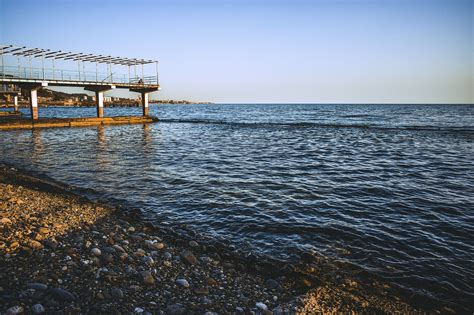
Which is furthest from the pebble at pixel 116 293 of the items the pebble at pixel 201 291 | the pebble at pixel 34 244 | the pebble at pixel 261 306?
the pebble at pixel 34 244

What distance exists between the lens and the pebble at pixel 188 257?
5.99 meters

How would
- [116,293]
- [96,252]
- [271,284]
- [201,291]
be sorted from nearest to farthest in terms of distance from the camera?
[116,293] → [201,291] → [271,284] → [96,252]

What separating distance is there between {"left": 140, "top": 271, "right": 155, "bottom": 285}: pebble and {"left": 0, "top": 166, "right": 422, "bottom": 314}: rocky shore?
0.7 inches

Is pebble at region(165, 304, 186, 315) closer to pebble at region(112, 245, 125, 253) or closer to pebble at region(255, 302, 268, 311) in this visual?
pebble at region(255, 302, 268, 311)

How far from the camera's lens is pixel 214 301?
464 centimetres

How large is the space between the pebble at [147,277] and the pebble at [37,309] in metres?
1.48

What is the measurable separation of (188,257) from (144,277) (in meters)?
1.20

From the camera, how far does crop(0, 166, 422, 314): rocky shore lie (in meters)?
4.33

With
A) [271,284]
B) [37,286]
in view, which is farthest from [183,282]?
[37,286]

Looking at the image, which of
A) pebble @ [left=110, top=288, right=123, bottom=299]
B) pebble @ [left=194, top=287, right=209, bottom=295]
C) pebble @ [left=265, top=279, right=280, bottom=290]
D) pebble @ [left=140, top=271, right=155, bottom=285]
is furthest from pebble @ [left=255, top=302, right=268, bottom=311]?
pebble @ [left=110, top=288, right=123, bottom=299]

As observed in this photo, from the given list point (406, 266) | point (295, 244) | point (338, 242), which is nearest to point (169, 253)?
point (295, 244)

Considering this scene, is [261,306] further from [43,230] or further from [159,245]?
[43,230]

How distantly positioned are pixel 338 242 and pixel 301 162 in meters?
11.2

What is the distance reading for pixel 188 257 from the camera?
6.09m
